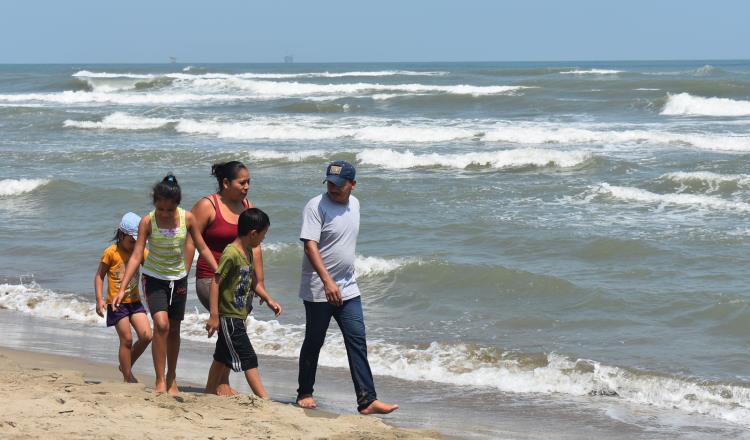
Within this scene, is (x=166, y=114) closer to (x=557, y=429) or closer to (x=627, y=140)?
(x=627, y=140)

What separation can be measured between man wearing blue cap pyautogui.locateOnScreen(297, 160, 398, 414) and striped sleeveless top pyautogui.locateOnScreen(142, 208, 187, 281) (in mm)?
672

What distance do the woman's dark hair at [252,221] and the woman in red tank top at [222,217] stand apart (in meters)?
0.17

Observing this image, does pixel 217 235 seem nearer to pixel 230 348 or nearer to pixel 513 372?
pixel 230 348

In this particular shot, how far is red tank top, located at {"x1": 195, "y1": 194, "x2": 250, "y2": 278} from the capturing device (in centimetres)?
563

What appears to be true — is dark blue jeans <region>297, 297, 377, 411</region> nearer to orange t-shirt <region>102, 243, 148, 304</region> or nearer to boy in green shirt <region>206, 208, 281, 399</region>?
boy in green shirt <region>206, 208, 281, 399</region>

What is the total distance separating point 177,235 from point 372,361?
2332 millimetres

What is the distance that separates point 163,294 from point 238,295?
0.46m

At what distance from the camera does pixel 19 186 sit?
16391 mm

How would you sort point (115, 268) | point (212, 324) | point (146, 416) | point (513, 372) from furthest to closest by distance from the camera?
point (513, 372) → point (115, 268) → point (212, 324) → point (146, 416)

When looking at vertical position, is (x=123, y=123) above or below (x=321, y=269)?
below

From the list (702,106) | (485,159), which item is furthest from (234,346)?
(702,106)

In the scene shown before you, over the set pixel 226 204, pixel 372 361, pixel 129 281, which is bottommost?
pixel 372 361

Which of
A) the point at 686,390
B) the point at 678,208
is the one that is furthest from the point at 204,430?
the point at 678,208

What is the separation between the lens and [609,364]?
23.6ft
